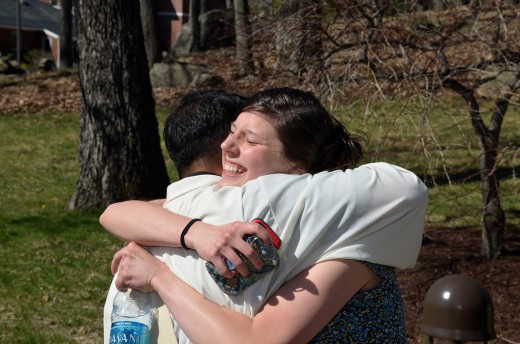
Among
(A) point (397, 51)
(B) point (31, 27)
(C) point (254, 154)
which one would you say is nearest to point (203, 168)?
(C) point (254, 154)

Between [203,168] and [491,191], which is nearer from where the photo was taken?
[203,168]

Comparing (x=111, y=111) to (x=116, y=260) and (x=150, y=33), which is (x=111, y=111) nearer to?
(x=116, y=260)

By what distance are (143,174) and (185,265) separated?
7.31m

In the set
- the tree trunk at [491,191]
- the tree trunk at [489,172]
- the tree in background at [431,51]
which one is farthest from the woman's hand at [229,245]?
the tree trunk at [491,191]

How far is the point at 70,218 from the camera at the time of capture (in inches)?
361

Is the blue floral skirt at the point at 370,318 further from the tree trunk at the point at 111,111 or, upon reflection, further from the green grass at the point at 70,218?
the tree trunk at the point at 111,111

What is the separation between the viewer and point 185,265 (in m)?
2.16

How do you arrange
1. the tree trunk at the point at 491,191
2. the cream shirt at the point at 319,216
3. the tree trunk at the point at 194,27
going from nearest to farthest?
the cream shirt at the point at 319,216 → the tree trunk at the point at 491,191 → the tree trunk at the point at 194,27

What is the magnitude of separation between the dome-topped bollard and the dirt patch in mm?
2970

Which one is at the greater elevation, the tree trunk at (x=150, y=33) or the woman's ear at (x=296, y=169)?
the tree trunk at (x=150, y=33)

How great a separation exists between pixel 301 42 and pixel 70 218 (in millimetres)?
3589

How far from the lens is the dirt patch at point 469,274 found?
20.5 ft

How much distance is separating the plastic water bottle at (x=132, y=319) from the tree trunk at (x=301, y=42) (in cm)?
438

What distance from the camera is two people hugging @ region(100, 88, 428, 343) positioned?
2.01 meters
